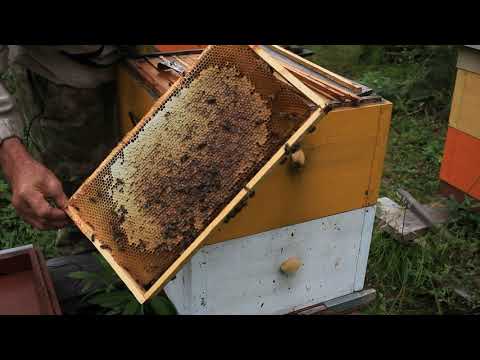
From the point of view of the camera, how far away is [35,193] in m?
1.46

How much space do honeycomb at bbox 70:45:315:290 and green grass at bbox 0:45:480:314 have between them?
49.8 inches

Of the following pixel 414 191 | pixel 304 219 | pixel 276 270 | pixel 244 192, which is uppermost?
pixel 244 192

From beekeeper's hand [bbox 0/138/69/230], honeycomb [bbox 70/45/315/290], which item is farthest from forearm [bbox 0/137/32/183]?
honeycomb [bbox 70/45/315/290]

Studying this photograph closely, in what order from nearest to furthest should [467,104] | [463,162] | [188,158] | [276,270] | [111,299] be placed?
[188,158], [276,270], [111,299], [467,104], [463,162]

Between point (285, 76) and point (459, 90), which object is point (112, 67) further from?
point (459, 90)

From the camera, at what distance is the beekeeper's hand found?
4.77 feet

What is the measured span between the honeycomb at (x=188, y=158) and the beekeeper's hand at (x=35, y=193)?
2.2 inches

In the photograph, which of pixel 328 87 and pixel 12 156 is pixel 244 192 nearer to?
pixel 328 87

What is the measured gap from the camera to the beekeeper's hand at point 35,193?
Result: 1.45m

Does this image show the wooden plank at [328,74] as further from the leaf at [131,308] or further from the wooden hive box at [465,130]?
the wooden hive box at [465,130]

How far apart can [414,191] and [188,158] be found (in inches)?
88.2

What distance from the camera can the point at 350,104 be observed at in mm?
1545

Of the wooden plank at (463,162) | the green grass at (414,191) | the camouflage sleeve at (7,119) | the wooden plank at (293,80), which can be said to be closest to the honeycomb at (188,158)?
the wooden plank at (293,80)

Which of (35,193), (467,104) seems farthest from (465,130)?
(35,193)
